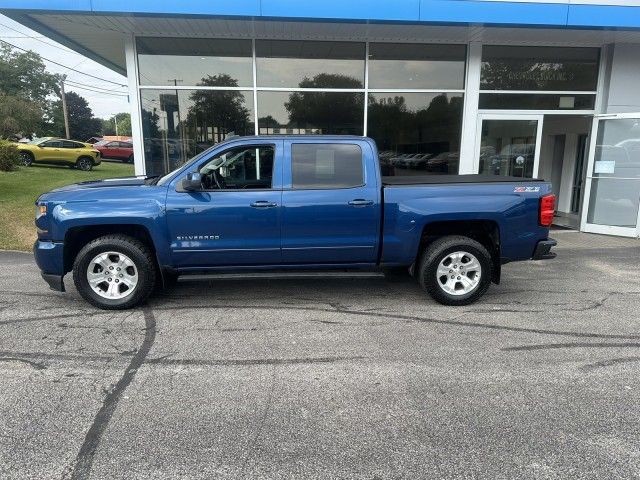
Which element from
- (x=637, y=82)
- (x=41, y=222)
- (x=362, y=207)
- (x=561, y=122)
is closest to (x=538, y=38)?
(x=637, y=82)

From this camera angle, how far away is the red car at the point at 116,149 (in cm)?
3388

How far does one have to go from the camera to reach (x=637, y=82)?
968 centimetres

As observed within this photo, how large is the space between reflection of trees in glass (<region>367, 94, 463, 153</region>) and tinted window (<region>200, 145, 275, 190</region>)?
16.7 feet

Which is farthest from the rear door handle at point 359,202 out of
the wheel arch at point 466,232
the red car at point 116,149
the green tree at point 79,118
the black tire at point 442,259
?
the green tree at point 79,118

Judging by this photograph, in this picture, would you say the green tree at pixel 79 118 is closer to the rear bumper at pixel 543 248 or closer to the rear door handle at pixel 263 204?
the rear door handle at pixel 263 204

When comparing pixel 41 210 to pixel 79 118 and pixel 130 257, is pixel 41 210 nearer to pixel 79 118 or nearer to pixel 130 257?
pixel 130 257

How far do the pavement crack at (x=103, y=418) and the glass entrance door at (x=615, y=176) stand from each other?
946 centimetres

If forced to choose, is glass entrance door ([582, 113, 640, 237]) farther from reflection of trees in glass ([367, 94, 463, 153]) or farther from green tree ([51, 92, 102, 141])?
green tree ([51, 92, 102, 141])

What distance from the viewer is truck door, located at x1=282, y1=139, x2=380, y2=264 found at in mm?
5137

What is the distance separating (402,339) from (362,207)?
1.53 meters

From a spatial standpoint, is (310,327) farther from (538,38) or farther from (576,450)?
(538,38)

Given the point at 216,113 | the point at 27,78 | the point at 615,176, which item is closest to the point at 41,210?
the point at 216,113

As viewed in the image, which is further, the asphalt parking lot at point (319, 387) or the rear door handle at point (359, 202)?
the rear door handle at point (359, 202)

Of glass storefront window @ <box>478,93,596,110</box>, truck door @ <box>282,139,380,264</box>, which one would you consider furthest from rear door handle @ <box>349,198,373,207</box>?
glass storefront window @ <box>478,93,596,110</box>
